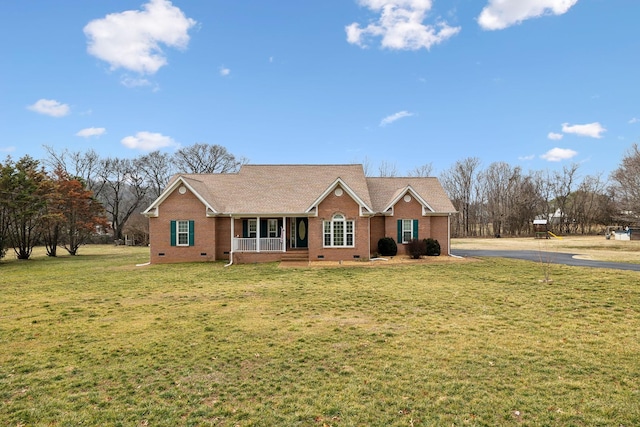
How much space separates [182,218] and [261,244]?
5598 millimetres

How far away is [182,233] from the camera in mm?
23609

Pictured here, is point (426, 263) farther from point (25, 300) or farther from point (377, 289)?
point (25, 300)

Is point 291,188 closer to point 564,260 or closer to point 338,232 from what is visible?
point 338,232

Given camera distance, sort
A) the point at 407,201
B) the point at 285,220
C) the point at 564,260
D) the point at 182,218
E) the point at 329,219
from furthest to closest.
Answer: the point at 407,201, the point at 285,220, the point at 182,218, the point at 564,260, the point at 329,219

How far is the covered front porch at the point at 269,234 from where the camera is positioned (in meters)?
23.5

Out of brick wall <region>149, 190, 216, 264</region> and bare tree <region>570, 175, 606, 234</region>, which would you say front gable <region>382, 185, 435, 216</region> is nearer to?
brick wall <region>149, 190, 216, 264</region>

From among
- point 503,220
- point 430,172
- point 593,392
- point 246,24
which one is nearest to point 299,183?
point 246,24

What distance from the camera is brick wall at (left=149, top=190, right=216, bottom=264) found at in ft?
76.8

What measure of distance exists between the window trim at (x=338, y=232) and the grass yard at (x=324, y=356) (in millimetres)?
9306

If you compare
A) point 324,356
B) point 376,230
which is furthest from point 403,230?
point 324,356

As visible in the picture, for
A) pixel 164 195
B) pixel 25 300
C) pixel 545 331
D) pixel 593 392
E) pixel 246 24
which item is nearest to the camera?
pixel 593 392

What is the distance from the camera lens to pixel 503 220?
63906 millimetres

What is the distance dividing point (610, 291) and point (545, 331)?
649 centimetres

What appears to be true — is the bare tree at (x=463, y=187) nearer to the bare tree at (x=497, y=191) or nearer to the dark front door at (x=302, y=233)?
the bare tree at (x=497, y=191)
